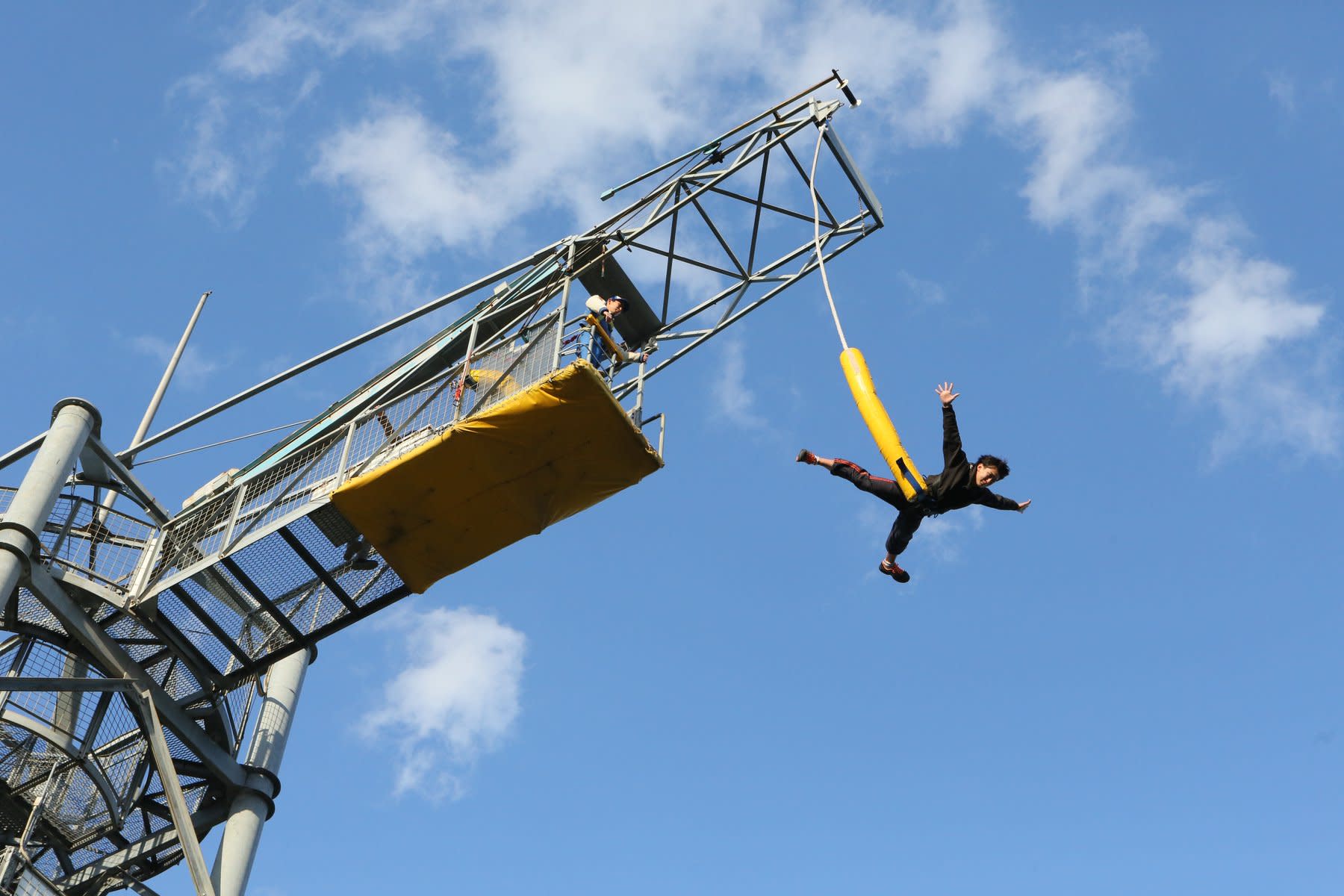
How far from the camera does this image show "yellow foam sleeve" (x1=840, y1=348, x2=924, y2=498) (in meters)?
14.1

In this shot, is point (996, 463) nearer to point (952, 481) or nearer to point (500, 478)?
point (952, 481)

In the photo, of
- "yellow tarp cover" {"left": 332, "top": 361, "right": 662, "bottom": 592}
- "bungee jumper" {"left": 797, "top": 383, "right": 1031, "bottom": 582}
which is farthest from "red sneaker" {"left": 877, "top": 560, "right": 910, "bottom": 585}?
"yellow tarp cover" {"left": 332, "top": 361, "right": 662, "bottom": 592}

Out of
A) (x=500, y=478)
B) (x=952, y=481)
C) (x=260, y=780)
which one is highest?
(x=500, y=478)

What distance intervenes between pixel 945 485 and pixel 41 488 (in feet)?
30.9

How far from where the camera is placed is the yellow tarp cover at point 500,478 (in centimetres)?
1549

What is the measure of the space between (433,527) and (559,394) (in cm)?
212

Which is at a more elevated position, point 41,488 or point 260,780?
point 41,488

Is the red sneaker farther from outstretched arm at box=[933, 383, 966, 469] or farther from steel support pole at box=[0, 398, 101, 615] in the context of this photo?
steel support pole at box=[0, 398, 101, 615]

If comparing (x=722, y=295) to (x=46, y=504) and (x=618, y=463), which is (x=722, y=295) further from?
(x=46, y=504)

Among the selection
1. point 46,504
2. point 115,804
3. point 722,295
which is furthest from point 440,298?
point 115,804

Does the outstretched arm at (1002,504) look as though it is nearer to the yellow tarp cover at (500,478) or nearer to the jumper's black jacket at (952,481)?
the jumper's black jacket at (952,481)

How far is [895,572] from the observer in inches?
576

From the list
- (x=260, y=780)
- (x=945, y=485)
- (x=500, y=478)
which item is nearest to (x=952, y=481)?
(x=945, y=485)

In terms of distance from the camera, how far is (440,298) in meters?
18.9
